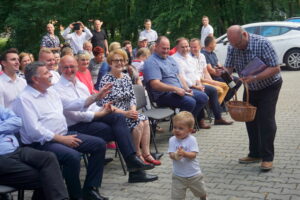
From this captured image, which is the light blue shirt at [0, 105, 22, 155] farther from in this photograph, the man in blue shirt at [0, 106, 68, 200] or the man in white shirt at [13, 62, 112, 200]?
the man in white shirt at [13, 62, 112, 200]

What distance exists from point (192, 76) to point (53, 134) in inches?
165

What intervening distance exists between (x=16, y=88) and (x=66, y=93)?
71 centimetres

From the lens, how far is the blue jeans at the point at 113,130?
559 cm

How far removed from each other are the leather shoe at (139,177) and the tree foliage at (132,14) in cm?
1708

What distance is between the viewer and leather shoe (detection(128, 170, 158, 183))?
5617 millimetres

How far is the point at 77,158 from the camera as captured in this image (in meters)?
4.78

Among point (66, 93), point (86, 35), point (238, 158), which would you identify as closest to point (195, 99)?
point (238, 158)

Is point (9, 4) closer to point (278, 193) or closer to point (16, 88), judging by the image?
point (16, 88)

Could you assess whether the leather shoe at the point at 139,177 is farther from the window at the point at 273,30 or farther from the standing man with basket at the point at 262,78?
the window at the point at 273,30

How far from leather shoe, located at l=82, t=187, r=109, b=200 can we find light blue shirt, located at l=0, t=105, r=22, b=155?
96cm

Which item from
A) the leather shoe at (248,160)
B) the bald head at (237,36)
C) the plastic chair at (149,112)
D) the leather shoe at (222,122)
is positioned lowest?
the leather shoe at (222,122)

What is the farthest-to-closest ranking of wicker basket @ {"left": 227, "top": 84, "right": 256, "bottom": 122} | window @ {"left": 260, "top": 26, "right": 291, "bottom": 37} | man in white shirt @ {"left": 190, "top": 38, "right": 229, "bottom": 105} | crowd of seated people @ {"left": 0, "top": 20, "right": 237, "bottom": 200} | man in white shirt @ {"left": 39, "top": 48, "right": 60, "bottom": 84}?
window @ {"left": 260, "top": 26, "right": 291, "bottom": 37} → man in white shirt @ {"left": 190, "top": 38, "right": 229, "bottom": 105} → man in white shirt @ {"left": 39, "top": 48, "right": 60, "bottom": 84} → wicker basket @ {"left": 227, "top": 84, "right": 256, "bottom": 122} → crowd of seated people @ {"left": 0, "top": 20, "right": 237, "bottom": 200}

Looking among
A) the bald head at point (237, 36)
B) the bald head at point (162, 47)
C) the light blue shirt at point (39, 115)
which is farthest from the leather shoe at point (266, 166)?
the bald head at point (162, 47)

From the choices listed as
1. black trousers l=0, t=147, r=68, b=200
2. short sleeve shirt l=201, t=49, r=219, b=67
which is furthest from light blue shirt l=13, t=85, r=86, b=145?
short sleeve shirt l=201, t=49, r=219, b=67
